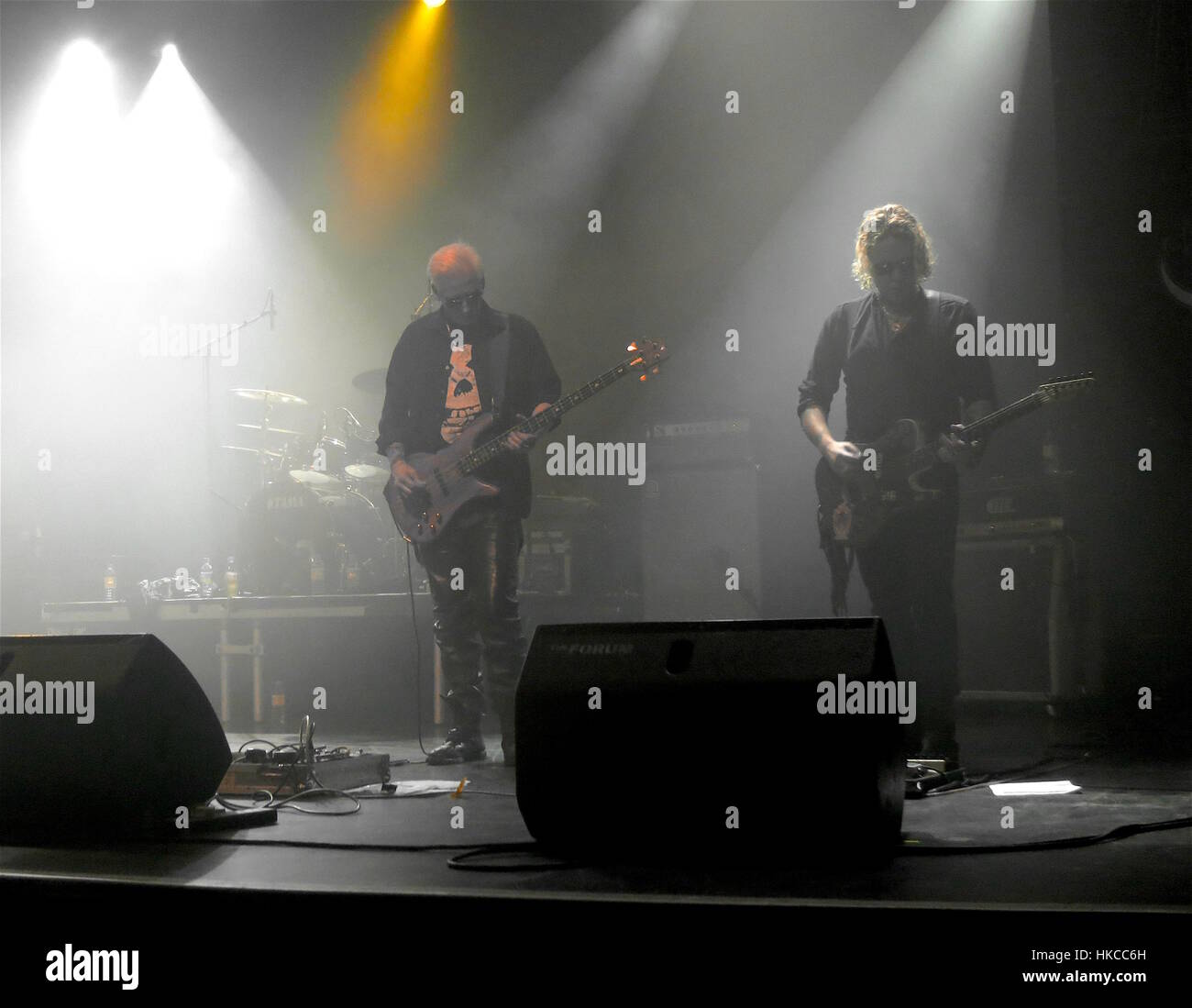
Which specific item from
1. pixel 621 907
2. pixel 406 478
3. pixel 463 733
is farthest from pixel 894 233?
pixel 621 907

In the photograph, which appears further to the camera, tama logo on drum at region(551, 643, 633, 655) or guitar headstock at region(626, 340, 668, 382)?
guitar headstock at region(626, 340, 668, 382)

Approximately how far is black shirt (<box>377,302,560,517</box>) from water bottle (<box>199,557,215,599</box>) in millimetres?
1856

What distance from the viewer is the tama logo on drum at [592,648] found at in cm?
198

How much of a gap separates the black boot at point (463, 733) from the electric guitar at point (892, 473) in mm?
1315

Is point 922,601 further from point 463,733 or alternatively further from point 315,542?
point 315,542

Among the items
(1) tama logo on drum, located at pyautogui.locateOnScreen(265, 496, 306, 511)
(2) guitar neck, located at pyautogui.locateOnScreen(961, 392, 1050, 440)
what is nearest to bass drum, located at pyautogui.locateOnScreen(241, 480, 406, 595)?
(1) tama logo on drum, located at pyautogui.locateOnScreen(265, 496, 306, 511)

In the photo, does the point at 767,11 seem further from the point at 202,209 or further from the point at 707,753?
the point at 707,753

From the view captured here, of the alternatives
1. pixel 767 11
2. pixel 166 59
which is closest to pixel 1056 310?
pixel 767 11

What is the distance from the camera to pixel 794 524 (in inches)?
191

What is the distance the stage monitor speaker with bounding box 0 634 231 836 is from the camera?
7.11ft

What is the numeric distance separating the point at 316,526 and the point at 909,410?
2850 mm

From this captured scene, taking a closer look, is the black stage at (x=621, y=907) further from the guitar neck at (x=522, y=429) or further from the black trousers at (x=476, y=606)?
the guitar neck at (x=522, y=429)

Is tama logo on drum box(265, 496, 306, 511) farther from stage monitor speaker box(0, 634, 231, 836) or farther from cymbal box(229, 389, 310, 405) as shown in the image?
stage monitor speaker box(0, 634, 231, 836)

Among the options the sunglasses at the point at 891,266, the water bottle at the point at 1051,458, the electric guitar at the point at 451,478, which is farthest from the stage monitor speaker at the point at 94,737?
the water bottle at the point at 1051,458
